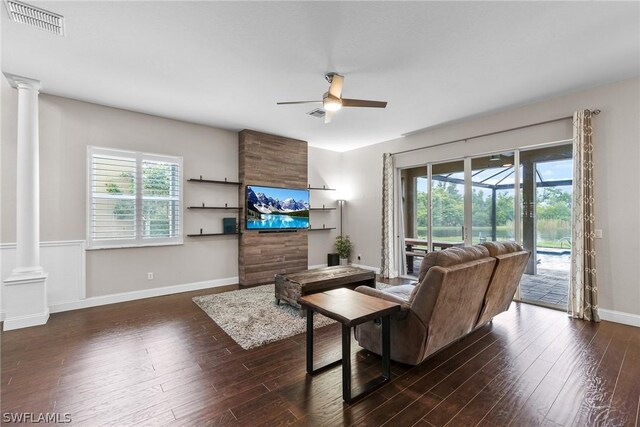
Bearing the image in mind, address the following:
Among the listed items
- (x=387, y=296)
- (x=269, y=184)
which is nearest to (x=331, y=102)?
(x=387, y=296)

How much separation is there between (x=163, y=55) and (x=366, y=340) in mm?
3559

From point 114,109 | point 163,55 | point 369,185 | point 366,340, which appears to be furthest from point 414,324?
point 114,109

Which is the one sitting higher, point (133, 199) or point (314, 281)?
point (133, 199)

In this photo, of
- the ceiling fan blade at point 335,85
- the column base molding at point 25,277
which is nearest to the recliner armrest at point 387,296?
the ceiling fan blade at point 335,85

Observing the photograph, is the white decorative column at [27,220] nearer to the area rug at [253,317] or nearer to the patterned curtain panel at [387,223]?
the area rug at [253,317]

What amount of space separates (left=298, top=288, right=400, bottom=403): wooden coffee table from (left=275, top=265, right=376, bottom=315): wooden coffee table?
115 centimetres

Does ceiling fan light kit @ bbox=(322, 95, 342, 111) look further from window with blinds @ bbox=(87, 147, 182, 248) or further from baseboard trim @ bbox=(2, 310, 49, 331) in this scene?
baseboard trim @ bbox=(2, 310, 49, 331)

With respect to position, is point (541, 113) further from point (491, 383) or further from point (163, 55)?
point (163, 55)

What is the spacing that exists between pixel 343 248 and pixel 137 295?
428 centimetres

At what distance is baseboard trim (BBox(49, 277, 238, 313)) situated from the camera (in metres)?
3.91

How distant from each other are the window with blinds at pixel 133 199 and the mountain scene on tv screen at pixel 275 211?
1.26m

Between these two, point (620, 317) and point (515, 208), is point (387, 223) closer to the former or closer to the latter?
point (515, 208)

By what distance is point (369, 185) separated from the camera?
661cm

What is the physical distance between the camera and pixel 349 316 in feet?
6.27
